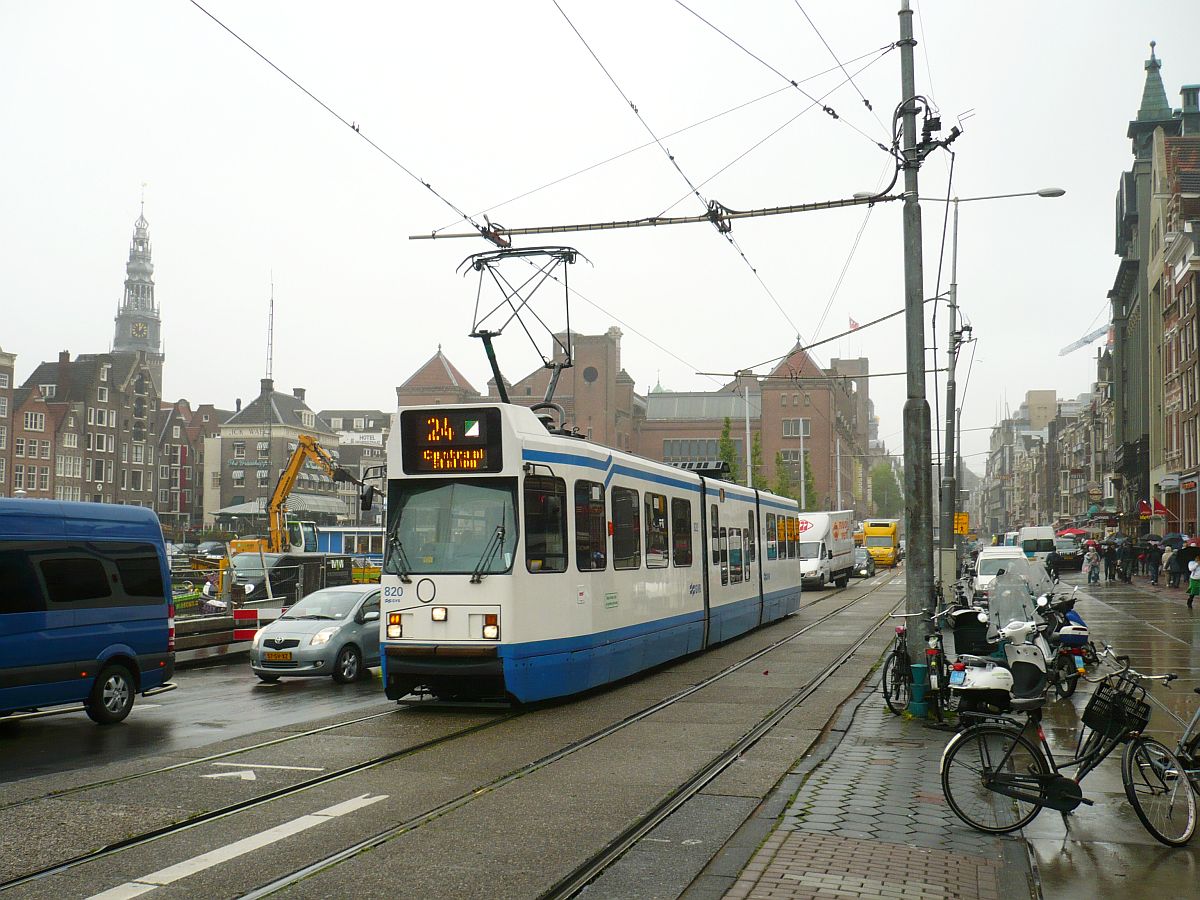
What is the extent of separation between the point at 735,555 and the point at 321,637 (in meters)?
8.38

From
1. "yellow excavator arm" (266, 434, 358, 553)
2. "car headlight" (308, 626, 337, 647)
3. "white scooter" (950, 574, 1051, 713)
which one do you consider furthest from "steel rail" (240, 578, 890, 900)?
"yellow excavator arm" (266, 434, 358, 553)

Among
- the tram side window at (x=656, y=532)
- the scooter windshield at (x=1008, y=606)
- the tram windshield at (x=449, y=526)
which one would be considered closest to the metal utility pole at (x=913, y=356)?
the scooter windshield at (x=1008, y=606)

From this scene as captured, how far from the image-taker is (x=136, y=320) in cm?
19725

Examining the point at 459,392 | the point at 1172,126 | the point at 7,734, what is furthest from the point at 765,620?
the point at 459,392

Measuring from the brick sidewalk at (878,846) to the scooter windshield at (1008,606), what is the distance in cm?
265

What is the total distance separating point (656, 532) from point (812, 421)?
97.4 m

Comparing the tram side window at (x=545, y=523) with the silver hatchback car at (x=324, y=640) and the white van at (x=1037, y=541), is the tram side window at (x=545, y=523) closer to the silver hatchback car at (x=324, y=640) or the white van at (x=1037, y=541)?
the silver hatchback car at (x=324, y=640)

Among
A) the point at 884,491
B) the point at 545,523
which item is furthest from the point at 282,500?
the point at 884,491

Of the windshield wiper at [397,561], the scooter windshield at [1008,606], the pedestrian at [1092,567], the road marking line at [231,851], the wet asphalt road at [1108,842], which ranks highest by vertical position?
the windshield wiper at [397,561]

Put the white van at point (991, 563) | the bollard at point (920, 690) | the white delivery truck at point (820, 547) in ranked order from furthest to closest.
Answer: the white delivery truck at point (820, 547), the white van at point (991, 563), the bollard at point (920, 690)

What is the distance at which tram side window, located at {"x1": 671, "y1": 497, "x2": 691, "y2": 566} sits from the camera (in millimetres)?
17516

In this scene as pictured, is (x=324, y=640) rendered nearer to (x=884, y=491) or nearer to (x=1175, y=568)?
(x=1175, y=568)

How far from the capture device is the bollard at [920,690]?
12.3 metres

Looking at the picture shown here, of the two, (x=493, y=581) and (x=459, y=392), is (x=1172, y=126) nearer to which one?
(x=459, y=392)
